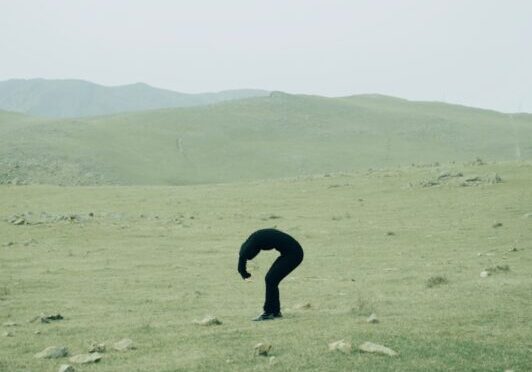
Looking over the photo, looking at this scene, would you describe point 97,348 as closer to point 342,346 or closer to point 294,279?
point 342,346

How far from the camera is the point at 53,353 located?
11695 mm

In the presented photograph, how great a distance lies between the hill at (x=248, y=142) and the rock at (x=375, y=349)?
64.5 metres

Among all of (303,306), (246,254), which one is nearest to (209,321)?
(246,254)

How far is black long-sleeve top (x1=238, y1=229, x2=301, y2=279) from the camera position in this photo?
13477 millimetres

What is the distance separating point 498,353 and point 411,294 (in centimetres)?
602

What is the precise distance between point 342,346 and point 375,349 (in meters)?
0.46

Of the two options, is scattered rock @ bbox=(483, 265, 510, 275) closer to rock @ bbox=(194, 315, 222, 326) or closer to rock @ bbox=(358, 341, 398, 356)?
rock @ bbox=(194, 315, 222, 326)

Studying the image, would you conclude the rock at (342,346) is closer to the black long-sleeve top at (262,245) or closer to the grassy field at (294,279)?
the grassy field at (294,279)

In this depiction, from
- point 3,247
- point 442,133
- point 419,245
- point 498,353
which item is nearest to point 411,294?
point 498,353

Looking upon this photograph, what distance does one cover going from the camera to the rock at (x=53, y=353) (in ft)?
38.4

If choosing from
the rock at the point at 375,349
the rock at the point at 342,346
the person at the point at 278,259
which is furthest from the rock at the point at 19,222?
the rock at the point at 375,349

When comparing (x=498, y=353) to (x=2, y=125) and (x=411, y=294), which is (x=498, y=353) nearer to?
(x=411, y=294)

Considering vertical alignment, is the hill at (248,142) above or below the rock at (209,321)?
above

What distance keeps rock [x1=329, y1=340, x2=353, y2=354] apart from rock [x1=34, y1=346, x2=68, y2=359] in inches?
162
